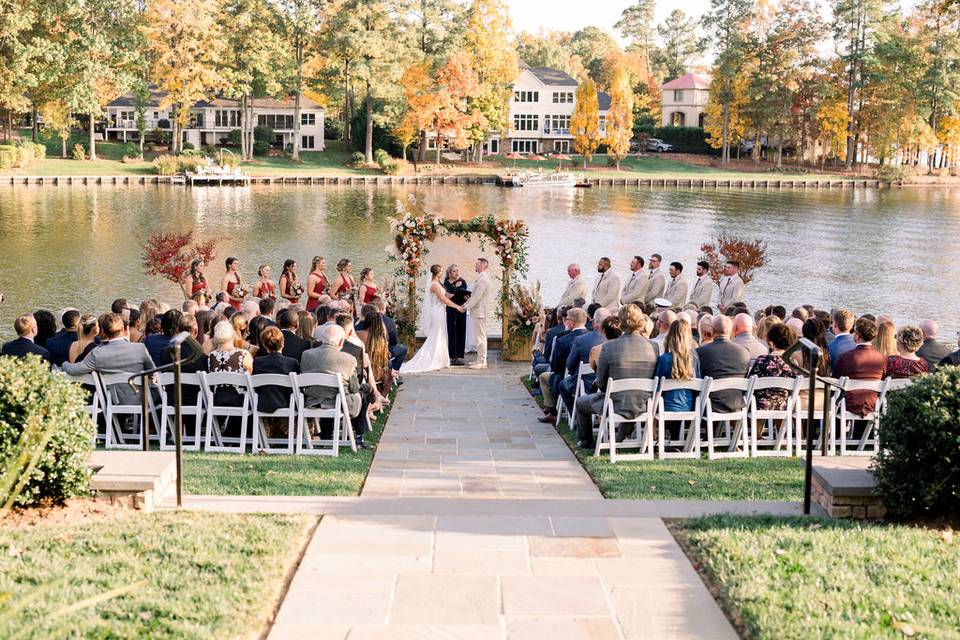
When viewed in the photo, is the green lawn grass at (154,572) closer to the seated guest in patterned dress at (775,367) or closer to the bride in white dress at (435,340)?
the seated guest in patterned dress at (775,367)

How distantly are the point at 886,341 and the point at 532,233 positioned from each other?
3585 cm

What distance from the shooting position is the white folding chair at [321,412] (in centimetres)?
940

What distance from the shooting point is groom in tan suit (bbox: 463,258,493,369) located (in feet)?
52.0

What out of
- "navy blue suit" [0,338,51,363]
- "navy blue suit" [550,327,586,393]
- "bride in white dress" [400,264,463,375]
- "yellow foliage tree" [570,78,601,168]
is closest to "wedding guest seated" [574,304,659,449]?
"navy blue suit" [550,327,586,393]

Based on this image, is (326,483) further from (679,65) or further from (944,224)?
(679,65)

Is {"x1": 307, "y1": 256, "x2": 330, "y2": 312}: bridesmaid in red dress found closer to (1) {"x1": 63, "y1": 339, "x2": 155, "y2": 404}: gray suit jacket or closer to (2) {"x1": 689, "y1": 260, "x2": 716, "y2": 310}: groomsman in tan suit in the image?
(2) {"x1": 689, "y1": 260, "x2": 716, "y2": 310}: groomsman in tan suit

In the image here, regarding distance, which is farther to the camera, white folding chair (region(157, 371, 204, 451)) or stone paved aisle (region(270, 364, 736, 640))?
white folding chair (region(157, 371, 204, 451))

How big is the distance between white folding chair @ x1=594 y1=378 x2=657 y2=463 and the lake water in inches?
628

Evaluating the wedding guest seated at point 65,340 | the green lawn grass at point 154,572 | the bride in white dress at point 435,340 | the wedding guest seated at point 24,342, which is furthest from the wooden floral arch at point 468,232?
the green lawn grass at point 154,572

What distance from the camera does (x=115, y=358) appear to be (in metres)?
9.70

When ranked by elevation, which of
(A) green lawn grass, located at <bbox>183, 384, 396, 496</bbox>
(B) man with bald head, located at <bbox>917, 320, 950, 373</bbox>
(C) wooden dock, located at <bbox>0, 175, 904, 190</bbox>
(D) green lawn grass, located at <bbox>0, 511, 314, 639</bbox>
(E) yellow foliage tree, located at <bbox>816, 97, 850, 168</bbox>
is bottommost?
(A) green lawn grass, located at <bbox>183, 384, 396, 496</bbox>

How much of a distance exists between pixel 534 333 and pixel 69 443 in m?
10.3

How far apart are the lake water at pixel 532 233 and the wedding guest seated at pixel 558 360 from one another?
14000mm

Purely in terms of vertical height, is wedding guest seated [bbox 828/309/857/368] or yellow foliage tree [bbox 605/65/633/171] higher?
yellow foliage tree [bbox 605/65/633/171]
